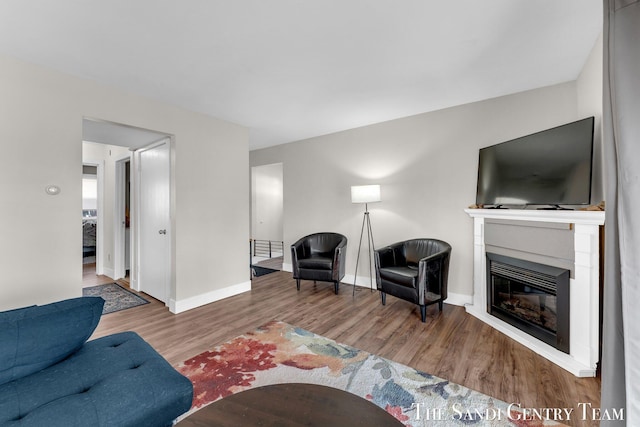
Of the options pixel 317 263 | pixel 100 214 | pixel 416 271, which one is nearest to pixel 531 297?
pixel 416 271

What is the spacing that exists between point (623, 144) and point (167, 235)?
387 cm

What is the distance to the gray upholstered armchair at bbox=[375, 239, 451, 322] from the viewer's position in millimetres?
2896

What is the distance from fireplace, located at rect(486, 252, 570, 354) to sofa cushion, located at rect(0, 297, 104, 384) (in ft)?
10.5

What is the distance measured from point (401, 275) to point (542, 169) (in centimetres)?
163

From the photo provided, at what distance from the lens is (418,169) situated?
370 centimetres

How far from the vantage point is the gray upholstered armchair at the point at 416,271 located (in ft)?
9.50

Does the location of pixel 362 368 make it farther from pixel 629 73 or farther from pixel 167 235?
pixel 167 235

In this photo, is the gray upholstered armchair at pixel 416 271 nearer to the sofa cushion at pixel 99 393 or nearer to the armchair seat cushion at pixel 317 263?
the armchair seat cushion at pixel 317 263

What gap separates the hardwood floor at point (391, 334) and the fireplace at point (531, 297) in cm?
20

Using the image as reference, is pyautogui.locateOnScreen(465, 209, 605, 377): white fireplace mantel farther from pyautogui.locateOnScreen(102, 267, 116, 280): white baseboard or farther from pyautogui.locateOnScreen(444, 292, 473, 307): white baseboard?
pyautogui.locateOnScreen(102, 267, 116, 280): white baseboard

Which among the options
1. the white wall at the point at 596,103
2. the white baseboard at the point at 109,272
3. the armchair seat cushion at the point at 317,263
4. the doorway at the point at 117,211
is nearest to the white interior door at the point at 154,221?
the doorway at the point at 117,211

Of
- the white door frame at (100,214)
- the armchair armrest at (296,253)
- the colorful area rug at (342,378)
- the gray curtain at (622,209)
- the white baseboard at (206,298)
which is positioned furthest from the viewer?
the white door frame at (100,214)

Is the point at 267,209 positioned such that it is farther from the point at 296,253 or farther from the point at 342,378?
the point at 342,378

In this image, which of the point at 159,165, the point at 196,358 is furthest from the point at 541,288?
the point at 159,165
